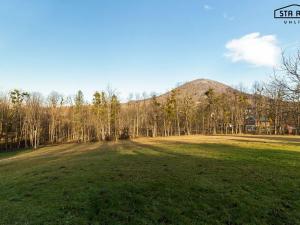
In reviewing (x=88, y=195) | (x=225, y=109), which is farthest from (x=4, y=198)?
(x=225, y=109)

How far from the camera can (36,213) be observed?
8203mm

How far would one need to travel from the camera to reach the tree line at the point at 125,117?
195ft

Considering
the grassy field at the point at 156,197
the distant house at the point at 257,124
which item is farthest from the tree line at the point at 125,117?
the grassy field at the point at 156,197

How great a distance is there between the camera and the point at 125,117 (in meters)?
74.9

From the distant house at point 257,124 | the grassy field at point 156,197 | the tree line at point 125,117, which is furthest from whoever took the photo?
the distant house at point 257,124

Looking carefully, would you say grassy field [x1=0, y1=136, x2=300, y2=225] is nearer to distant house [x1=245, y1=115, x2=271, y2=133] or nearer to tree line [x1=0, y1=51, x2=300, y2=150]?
tree line [x1=0, y1=51, x2=300, y2=150]

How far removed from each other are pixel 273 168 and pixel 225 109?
68194 millimetres

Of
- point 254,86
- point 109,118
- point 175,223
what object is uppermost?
point 254,86

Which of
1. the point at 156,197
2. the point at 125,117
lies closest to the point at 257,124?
the point at 125,117

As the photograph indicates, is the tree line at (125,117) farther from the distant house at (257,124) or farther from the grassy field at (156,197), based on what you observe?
the grassy field at (156,197)

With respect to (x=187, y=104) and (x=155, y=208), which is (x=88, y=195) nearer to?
(x=155, y=208)

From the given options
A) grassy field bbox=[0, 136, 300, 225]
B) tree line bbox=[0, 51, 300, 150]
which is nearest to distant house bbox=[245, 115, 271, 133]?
tree line bbox=[0, 51, 300, 150]

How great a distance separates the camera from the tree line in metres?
59.3

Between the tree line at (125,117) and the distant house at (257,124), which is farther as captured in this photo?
the distant house at (257,124)
